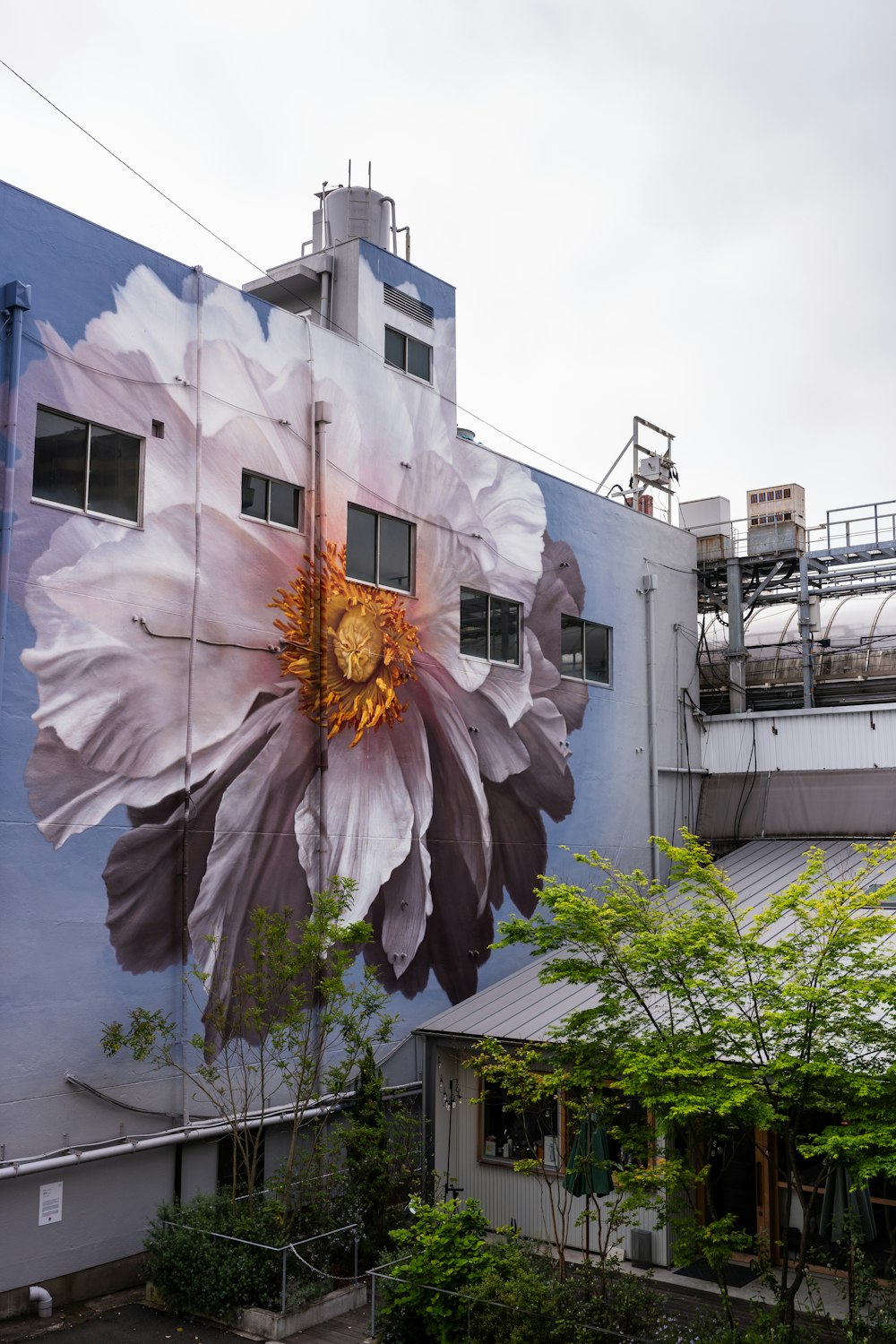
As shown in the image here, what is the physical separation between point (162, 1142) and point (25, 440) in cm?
1079

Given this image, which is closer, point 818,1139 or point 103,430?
point 818,1139

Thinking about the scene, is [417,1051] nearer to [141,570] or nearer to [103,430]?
[141,570]

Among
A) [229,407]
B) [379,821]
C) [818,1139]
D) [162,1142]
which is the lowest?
[162,1142]

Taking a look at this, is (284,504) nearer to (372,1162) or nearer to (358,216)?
(358,216)

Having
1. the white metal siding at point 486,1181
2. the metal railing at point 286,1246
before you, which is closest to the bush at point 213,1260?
the metal railing at point 286,1246

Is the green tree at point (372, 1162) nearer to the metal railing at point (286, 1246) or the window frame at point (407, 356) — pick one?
the metal railing at point (286, 1246)

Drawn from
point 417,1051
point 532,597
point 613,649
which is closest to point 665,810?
point 613,649

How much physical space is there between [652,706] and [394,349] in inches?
450

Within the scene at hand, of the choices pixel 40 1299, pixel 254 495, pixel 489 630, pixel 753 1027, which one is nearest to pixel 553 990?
pixel 489 630

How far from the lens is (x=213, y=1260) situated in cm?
1716

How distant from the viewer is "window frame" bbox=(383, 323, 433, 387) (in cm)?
2459

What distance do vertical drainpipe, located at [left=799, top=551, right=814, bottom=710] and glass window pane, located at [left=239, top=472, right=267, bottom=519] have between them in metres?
16.1

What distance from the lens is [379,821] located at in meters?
23.1

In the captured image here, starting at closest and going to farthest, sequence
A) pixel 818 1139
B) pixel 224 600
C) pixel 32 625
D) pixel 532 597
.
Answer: pixel 818 1139, pixel 32 625, pixel 224 600, pixel 532 597
